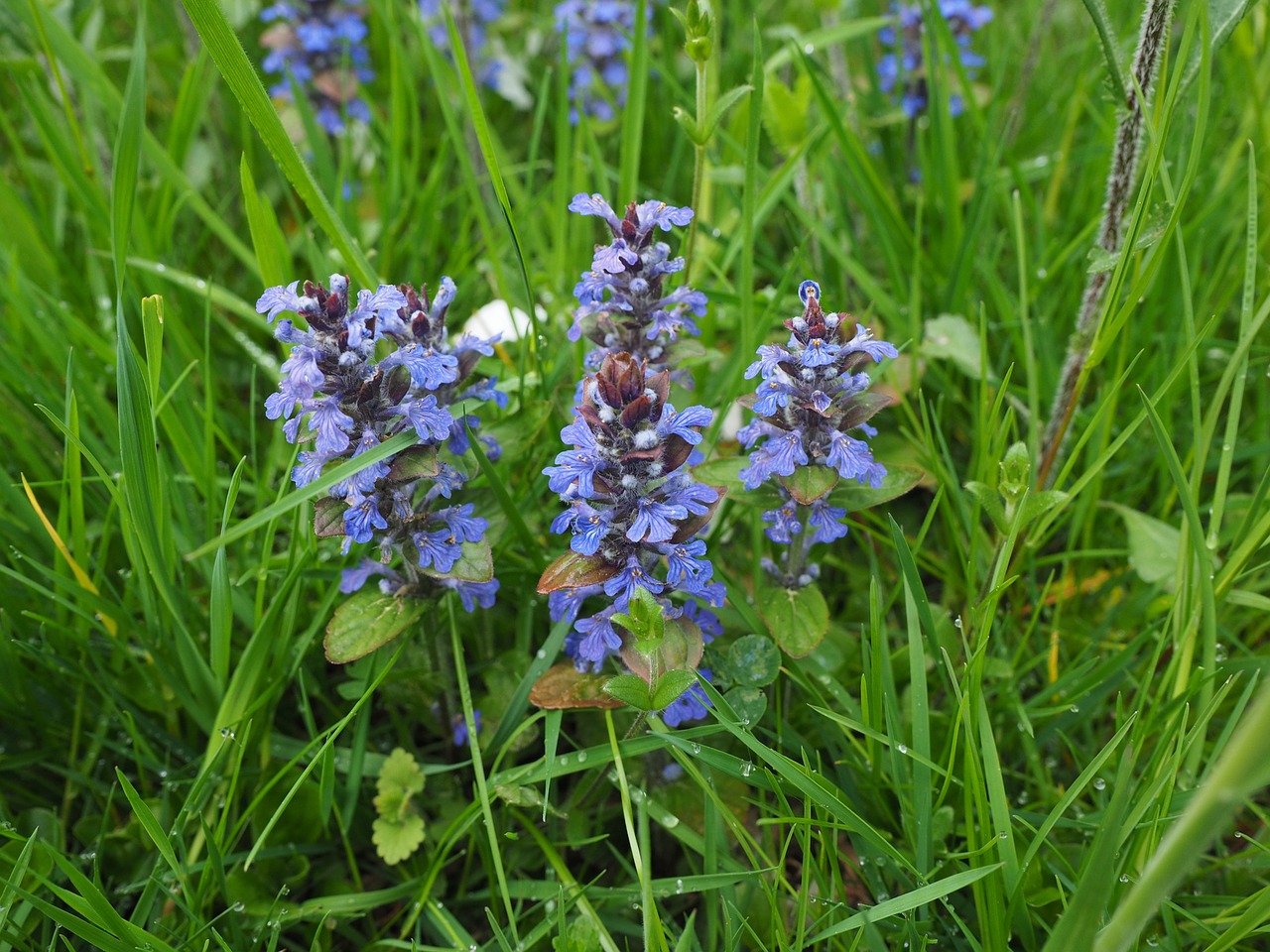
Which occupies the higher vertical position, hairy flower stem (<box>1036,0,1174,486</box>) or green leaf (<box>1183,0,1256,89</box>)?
green leaf (<box>1183,0,1256,89</box>)

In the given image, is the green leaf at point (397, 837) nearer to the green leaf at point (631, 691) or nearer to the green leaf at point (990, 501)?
the green leaf at point (631, 691)

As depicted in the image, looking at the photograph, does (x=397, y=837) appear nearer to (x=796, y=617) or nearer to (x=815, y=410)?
(x=796, y=617)

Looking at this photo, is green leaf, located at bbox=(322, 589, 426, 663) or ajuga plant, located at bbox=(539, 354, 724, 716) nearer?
ajuga plant, located at bbox=(539, 354, 724, 716)

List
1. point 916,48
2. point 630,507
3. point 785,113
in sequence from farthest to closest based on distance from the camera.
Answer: point 916,48, point 785,113, point 630,507

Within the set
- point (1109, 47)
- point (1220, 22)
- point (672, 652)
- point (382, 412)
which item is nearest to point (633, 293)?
point (382, 412)

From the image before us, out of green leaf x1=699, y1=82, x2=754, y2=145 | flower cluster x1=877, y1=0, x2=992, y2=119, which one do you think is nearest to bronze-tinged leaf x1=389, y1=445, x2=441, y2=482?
green leaf x1=699, y1=82, x2=754, y2=145

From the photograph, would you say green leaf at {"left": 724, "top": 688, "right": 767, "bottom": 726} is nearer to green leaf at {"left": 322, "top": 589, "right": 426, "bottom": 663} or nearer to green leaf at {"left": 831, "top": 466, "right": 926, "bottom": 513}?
green leaf at {"left": 831, "top": 466, "right": 926, "bottom": 513}

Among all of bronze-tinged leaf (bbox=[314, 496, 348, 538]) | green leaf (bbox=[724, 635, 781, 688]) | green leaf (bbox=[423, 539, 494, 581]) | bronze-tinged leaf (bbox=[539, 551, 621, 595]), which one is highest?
bronze-tinged leaf (bbox=[314, 496, 348, 538])

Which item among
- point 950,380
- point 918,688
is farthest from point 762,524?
point 950,380
